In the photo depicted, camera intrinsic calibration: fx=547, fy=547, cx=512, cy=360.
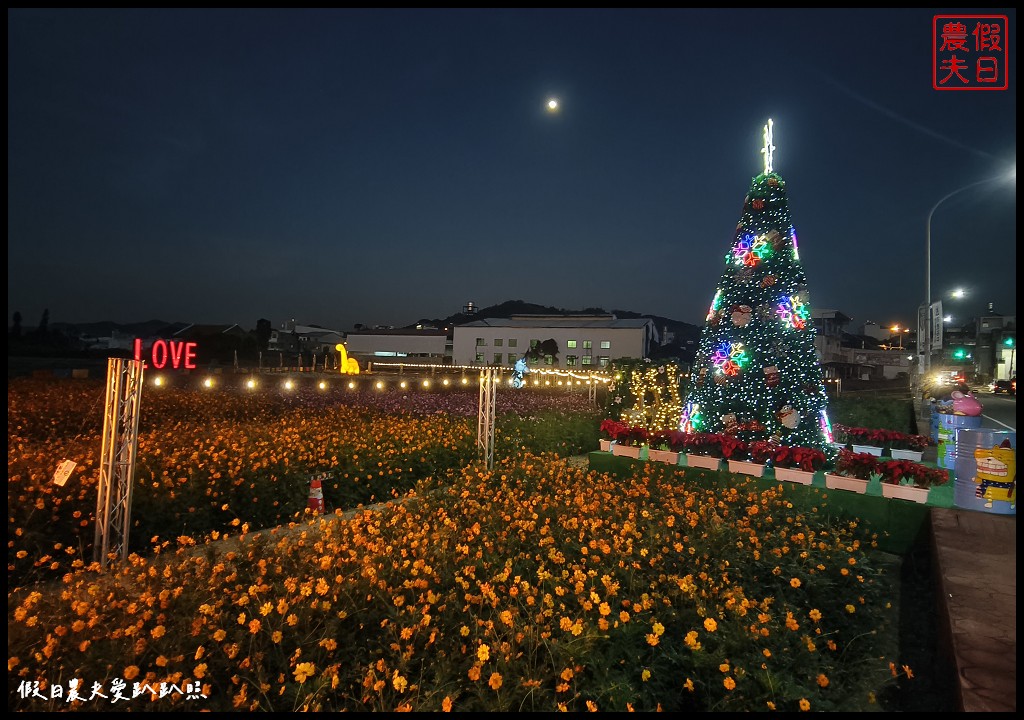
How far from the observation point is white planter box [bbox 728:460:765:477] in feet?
25.8

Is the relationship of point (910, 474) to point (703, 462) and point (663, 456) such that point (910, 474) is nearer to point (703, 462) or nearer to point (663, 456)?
point (703, 462)

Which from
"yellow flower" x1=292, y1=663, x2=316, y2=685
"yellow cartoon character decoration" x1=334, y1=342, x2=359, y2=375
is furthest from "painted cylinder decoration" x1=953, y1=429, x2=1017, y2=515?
"yellow cartoon character decoration" x1=334, y1=342, x2=359, y2=375

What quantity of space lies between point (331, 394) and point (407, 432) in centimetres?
664

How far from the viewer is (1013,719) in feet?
9.44

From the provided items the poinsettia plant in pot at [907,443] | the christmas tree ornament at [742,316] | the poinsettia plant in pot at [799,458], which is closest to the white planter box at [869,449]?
the poinsettia plant in pot at [907,443]

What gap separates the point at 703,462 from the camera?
8406 mm

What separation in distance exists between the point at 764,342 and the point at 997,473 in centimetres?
362

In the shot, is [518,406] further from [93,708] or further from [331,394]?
[93,708]

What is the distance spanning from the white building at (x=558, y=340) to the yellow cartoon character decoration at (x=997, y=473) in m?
44.0

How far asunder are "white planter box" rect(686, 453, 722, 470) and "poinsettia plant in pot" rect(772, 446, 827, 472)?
80 centimetres

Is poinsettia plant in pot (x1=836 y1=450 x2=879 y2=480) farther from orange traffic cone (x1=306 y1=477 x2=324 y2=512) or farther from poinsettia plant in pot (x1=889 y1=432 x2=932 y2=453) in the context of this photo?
orange traffic cone (x1=306 y1=477 x2=324 y2=512)

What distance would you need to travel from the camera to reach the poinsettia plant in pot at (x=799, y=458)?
295 inches

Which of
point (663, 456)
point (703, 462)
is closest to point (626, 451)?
point (663, 456)

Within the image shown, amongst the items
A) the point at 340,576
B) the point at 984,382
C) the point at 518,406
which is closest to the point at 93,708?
the point at 340,576
